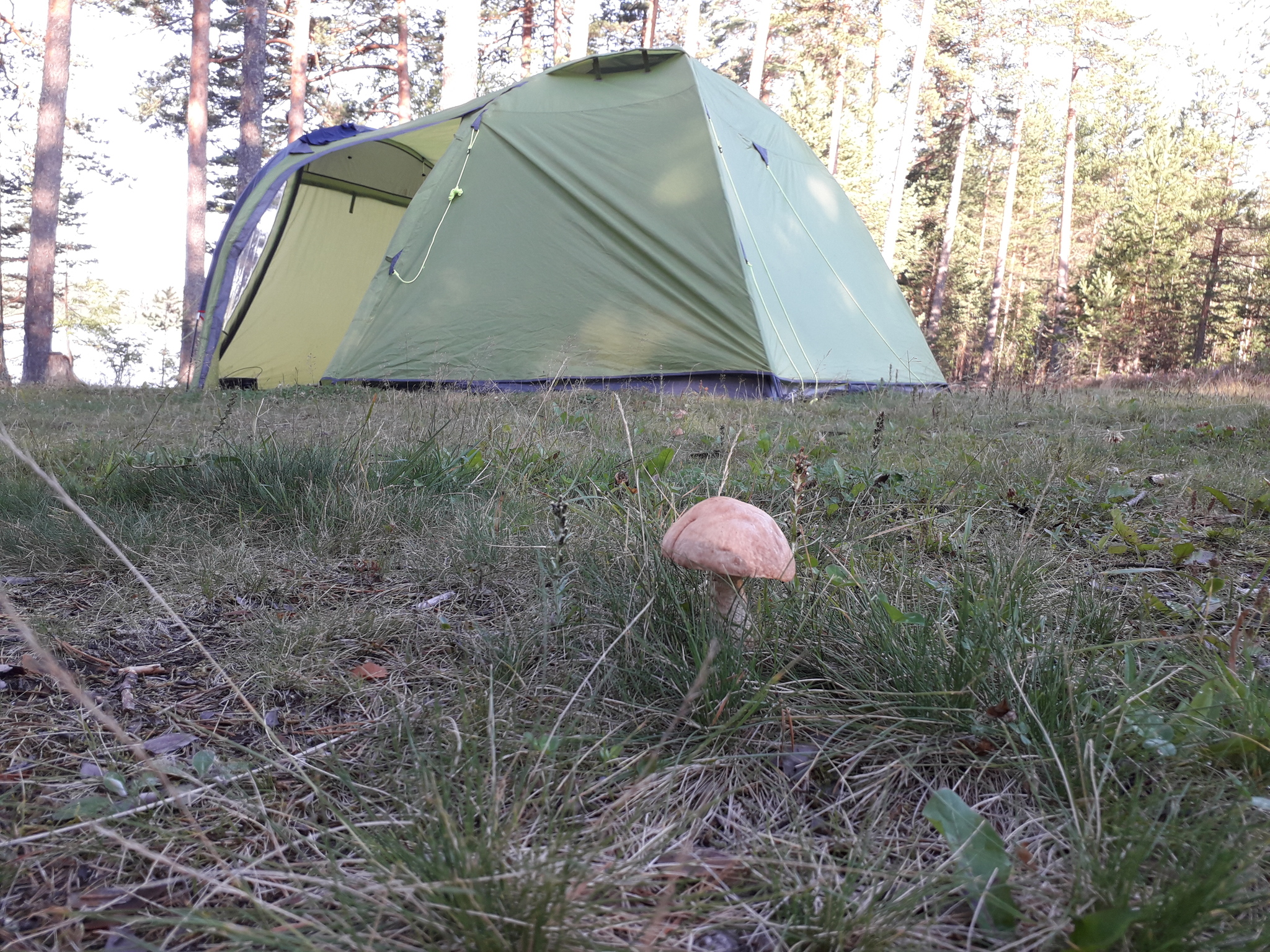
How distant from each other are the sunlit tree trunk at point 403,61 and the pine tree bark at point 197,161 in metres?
3.82

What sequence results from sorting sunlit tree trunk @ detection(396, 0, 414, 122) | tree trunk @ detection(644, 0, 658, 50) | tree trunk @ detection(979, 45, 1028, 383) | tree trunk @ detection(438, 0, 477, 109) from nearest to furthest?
1. tree trunk @ detection(438, 0, 477, 109)
2. sunlit tree trunk @ detection(396, 0, 414, 122)
3. tree trunk @ detection(644, 0, 658, 50)
4. tree trunk @ detection(979, 45, 1028, 383)

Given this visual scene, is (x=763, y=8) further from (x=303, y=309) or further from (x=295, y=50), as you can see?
(x=303, y=309)

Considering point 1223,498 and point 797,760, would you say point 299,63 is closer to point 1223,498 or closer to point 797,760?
point 1223,498

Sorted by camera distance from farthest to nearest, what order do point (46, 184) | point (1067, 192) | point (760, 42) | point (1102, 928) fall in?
point (1067, 192), point (760, 42), point (46, 184), point (1102, 928)

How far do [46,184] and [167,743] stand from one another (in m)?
12.6

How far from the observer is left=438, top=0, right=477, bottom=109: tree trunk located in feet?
22.2

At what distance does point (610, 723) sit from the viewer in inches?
44.1

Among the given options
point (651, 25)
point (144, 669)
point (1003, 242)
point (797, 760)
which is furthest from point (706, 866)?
point (1003, 242)

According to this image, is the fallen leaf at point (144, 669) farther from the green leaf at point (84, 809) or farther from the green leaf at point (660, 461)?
the green leaf at point (660, 461)

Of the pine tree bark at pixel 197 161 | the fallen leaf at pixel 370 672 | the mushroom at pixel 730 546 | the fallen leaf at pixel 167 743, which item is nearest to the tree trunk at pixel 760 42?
the pine tree bark at pixel 197 161

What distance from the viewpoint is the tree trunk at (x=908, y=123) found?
575 inches

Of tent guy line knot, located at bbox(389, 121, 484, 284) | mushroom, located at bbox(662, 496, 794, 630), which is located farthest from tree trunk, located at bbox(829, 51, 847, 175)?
mushroom, located at bbox(662, 496, 794, 630)

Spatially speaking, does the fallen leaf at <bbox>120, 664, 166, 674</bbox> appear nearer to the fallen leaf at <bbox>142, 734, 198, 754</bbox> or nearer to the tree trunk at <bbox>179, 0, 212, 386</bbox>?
the fallen leaf at <bbox>142, 734, 198, 754</bbox>

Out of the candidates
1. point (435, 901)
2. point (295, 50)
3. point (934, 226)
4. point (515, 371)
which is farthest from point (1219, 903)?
point (934, 226)
